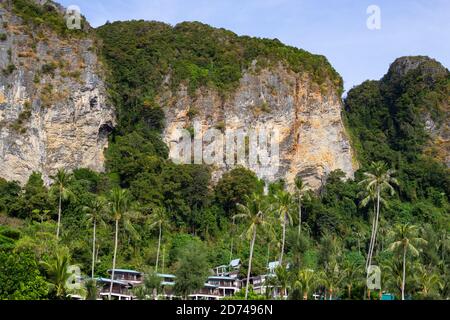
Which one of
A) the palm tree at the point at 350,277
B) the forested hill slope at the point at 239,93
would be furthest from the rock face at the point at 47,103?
the palm tree at the point at 350,277

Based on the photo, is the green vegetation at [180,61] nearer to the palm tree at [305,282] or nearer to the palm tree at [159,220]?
the palm tree at [159,220]

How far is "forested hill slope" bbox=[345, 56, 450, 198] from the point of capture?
88688 millimetres

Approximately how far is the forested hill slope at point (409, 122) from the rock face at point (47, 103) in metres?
37.7

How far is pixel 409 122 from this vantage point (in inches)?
3844

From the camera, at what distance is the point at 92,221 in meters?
55.0

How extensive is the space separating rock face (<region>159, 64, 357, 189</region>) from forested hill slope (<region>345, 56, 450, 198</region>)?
939 cm

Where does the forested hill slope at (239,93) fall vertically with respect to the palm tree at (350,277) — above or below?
above

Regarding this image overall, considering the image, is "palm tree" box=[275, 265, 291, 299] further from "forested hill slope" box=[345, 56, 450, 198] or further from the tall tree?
"forested hill slope" box=[345, 56, 450, 198]

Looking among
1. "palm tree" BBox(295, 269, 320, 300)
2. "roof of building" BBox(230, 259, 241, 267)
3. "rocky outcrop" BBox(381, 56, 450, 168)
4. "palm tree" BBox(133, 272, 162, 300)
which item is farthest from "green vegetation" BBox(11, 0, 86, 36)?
"rocky outcrop" BBox(381, 56, 450, 168)

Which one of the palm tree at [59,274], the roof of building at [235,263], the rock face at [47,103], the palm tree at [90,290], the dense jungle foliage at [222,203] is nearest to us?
the palm tree at [59,274]

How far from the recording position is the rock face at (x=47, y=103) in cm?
6875

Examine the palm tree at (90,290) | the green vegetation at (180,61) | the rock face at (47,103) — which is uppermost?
the green vegetation at (180,61)

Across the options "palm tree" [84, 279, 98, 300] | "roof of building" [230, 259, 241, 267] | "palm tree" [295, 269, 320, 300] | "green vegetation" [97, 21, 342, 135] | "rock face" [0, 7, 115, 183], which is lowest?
"palm tree" [84, 279, 98, 300]
